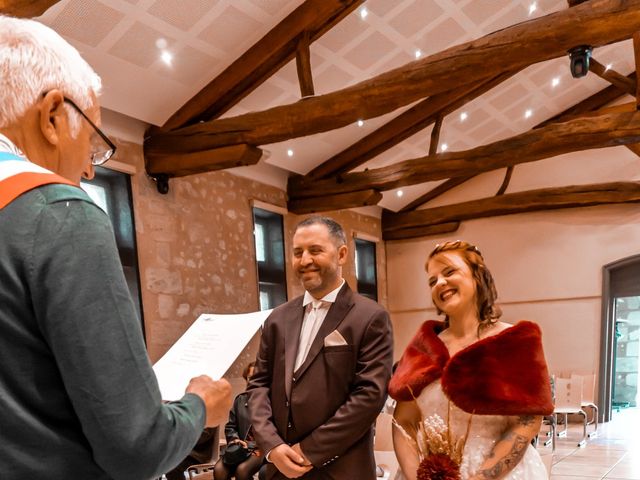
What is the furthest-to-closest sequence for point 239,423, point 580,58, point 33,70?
point 580,58
point 239,423
point 33,70

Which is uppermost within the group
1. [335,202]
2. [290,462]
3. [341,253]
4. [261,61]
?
[261,61]

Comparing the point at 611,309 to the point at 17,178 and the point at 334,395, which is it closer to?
the point at 334,395

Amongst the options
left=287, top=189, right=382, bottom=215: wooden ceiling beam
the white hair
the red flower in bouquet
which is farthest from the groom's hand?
left=287, top=189, right=382, bottom=215: wooden ceiling beam

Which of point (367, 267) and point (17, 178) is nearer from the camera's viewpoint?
point (17, 178)

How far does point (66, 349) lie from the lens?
0.64 metres

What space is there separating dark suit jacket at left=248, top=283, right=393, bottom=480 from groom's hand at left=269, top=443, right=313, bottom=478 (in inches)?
1.2

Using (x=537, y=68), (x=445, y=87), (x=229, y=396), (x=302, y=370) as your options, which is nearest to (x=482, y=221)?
(x=537, y=68)

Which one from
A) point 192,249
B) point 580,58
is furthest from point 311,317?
point 192,249

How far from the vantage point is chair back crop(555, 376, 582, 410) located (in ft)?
22.3

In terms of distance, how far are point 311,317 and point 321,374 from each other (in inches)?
9.5

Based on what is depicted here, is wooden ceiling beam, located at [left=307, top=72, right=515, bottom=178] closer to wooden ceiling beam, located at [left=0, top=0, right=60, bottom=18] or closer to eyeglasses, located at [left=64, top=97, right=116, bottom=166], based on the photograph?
wooden ceiling beam, located at [left=0, top=0, right=60, bottom=18]

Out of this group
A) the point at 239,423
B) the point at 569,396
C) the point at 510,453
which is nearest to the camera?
the point at 510,453

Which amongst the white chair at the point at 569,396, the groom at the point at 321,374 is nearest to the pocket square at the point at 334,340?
the groom at the point at 321,374

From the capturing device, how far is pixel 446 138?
818 cm
